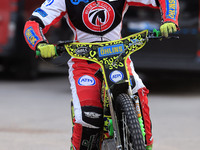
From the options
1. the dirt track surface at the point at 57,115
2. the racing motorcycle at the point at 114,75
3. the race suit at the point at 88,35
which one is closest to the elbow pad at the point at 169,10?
the race suit at the point at 88,35

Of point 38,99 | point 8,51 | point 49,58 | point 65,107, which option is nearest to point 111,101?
point 49,58

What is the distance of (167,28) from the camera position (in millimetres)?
3873

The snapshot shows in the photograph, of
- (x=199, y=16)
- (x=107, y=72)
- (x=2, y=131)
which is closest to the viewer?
(x=107, y=72)

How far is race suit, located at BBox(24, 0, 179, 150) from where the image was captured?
4.01 meters

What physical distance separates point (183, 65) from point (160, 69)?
0.45 meters

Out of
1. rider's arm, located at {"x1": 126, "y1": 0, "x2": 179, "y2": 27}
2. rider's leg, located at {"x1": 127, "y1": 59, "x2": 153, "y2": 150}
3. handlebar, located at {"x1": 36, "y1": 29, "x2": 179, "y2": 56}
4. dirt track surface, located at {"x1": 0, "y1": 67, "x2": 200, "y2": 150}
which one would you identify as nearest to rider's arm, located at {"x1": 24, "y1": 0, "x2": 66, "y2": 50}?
handlebar, located at {"x1": 36, "y1": 29, "x2": 179, "y2": 56}

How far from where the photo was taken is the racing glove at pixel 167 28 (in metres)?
3.85

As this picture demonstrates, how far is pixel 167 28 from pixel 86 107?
81 centimetres

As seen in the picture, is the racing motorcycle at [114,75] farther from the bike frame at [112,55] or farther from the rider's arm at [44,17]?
the rider's arm at [44,17]

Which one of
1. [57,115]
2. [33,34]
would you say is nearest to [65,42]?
[33,34]

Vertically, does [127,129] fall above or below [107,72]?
Result: below

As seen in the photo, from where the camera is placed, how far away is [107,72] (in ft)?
12.7

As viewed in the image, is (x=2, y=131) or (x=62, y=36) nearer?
(x=2, y=131)

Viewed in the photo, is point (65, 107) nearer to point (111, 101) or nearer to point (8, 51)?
point (8, 51)
